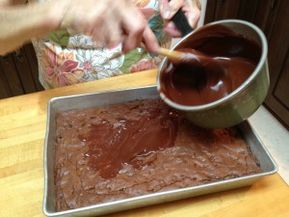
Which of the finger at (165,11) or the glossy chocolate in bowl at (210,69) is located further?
the finger at (165,11)

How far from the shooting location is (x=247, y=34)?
701 millimetres

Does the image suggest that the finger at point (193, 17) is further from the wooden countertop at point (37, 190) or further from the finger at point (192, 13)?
the wooden countertop at point (37, 190)

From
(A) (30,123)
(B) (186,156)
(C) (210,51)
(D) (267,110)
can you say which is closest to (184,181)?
(B) (186,156)

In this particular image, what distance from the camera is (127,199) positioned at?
0.63m

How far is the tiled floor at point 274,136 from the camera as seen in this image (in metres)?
1.56

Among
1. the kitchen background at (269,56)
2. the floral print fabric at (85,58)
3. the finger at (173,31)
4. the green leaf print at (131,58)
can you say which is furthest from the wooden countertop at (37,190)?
the kitchen background at (269,56)

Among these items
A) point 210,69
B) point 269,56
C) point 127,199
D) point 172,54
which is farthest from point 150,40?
point 269,56

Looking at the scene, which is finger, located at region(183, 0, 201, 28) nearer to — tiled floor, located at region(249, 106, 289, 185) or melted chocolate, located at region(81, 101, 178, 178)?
melted chocolate, located at region(81, 101, 178, 178)

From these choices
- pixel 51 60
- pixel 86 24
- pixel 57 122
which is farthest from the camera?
pixel 51 60

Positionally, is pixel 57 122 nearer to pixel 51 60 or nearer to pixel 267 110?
pixel 51 60

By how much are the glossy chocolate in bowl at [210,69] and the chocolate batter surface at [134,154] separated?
0.33 ft

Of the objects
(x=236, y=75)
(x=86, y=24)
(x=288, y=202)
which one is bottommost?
(x=288, y=202)

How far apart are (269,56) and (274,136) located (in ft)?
1.37

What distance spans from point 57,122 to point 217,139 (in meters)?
0.42
